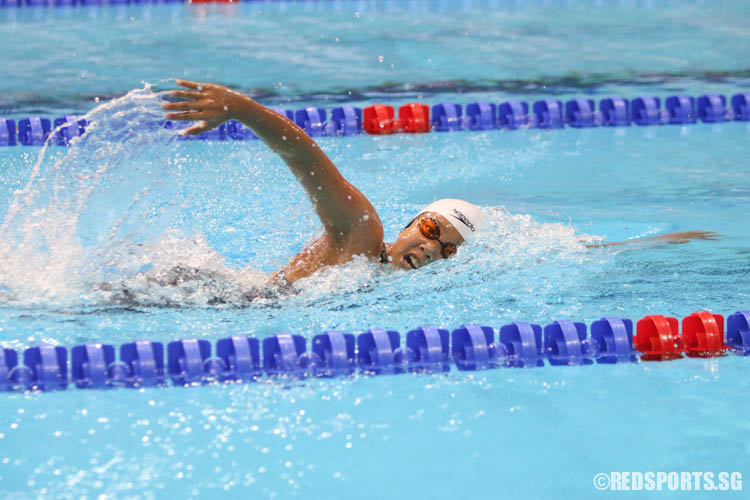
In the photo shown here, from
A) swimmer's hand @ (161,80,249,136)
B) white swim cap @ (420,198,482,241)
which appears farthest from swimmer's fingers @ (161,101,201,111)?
white swim cap @ (420,198,482,241)

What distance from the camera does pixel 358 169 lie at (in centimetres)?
Result: 523

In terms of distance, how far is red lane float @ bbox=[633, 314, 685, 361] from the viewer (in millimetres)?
2957

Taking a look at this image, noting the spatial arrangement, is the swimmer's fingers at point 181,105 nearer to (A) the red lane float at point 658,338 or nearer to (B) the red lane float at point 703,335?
(A) the red lane float at point 658,338

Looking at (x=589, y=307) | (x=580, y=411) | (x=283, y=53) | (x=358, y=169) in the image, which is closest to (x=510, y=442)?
(x=580, y=411)

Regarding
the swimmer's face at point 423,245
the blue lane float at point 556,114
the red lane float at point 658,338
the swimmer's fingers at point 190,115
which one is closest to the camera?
the swimmer's fingers at point 190,115

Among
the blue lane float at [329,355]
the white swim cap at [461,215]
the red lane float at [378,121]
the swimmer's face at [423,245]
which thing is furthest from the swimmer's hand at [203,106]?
the red lane float at [378,121]

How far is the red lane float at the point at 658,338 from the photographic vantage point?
2.96 m

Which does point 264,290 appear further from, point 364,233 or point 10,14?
point 10,14

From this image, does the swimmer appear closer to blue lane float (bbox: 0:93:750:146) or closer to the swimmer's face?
the swimmer's face

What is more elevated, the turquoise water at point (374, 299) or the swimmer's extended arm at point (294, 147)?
the swimmer's extended arm at point (294, 147)

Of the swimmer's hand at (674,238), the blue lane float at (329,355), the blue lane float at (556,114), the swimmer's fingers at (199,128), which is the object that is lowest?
the blue lane float at (329,355)

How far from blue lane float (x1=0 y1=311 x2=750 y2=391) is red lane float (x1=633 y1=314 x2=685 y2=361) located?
Answer: 4 centimetres

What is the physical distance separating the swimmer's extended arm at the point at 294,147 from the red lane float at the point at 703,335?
1.04 m

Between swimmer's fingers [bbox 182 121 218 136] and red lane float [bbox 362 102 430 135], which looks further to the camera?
red lane float [bbox 362 102 430 135]
